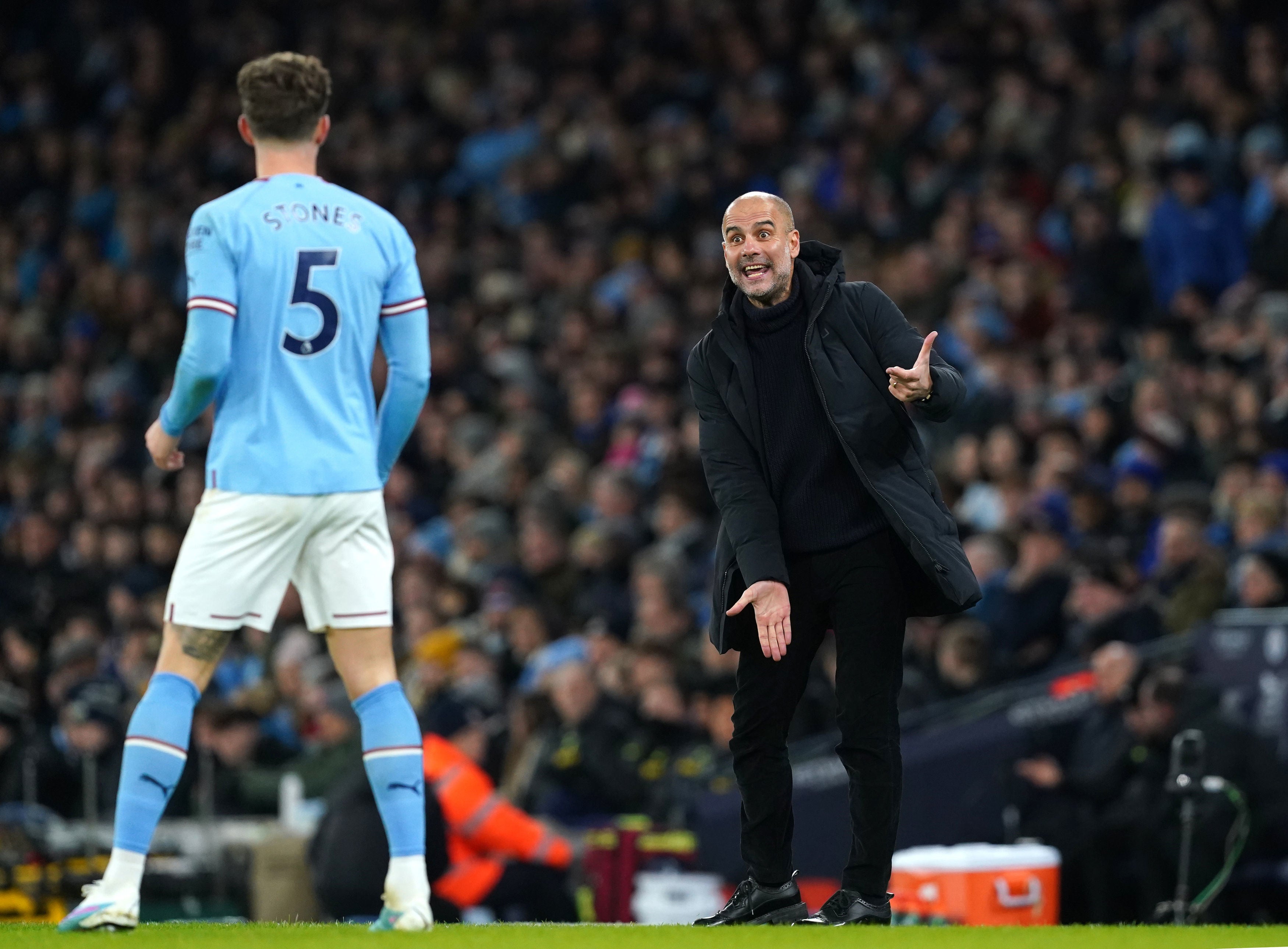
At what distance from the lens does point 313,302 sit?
4953mm

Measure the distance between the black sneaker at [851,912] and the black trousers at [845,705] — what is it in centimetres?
4

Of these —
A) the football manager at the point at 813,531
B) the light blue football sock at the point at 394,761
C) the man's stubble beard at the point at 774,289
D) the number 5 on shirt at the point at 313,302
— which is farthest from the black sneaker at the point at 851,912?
the number 5 on shirt at the point at 313,302

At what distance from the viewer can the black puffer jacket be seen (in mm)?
5223

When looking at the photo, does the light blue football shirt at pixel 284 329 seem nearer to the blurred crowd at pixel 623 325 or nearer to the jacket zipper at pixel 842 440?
the jacket zipper at pixel 842 440

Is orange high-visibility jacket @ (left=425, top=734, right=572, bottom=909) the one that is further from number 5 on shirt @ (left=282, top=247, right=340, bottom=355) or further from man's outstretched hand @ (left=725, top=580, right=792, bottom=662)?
number 5 on shirt @ (left=282, top=247, right=340, bottom=355)

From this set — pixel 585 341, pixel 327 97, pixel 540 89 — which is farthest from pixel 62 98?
pixel 327 97

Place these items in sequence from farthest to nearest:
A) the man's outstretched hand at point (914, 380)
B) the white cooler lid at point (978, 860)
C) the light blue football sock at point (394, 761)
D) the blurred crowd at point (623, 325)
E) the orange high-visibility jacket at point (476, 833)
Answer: the blurred crowd at point (623, 325)
the orange high-visibility jacket at point (476, 833)
the white cooler lid at point (978, 860)
the man's outstretched hand at point (914, 380)
the light blue football sock at point (394, 761)

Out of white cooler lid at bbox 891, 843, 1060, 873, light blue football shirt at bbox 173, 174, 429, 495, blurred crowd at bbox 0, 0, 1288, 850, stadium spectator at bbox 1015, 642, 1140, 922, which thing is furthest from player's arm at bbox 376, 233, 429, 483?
blurred crowd at bbox 0, 0, 1288, 850

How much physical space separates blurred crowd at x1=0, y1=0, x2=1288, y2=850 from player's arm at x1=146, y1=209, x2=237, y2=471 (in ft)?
16.9

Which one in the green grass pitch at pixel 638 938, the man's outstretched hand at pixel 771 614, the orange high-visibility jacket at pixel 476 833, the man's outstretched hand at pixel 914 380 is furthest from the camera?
the orange high-visibility jacket at pixel 476 833

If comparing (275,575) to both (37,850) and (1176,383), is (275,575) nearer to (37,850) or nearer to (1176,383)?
(37,850)

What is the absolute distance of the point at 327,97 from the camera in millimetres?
5160

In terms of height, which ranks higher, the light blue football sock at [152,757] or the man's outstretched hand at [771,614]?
the man's outstretched hand at [771,614]

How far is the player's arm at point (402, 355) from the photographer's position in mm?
5133
